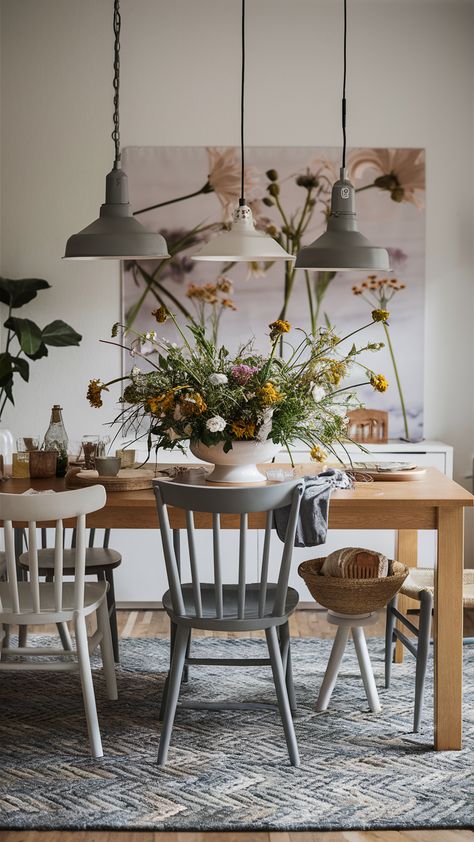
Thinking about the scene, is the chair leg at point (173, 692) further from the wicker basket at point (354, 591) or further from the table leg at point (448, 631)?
the table leg at point (448, 631)

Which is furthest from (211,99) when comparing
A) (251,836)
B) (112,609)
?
(251,836)

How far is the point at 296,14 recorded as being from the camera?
5.22 meters

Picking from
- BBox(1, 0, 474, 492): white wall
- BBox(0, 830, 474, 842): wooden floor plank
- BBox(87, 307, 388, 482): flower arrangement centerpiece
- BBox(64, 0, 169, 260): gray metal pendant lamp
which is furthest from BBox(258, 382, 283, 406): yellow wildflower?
BBox(1, 0, 474, 492): white wall

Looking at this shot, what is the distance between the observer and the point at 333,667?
3.38 meters

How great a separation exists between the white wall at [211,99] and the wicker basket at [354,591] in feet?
7.90

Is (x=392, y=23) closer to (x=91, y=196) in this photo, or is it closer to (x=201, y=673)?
(x=91, y=196)

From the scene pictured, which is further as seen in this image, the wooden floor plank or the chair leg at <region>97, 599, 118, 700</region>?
the chair leg at <region>97, 599, 118, 700</region>

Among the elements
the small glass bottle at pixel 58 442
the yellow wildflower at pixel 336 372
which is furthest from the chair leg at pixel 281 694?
the small glass bottle at pixel 58 442

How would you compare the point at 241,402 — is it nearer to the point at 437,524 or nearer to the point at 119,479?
the point at 119,479

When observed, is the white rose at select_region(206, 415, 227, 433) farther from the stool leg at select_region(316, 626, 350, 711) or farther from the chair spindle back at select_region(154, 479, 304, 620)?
the stool leg at select_region(316, 626, 350, 711)

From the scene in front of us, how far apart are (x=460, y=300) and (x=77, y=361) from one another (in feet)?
6.83

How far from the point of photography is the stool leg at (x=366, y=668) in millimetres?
3358

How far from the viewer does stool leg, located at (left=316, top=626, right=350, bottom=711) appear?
3346mm

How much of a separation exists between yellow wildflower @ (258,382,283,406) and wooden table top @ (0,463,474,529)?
355 millimetres
